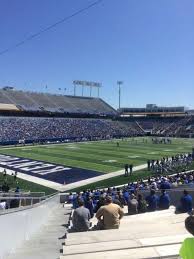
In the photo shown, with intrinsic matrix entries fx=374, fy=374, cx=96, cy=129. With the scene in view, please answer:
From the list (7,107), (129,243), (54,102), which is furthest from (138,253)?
(54,102)

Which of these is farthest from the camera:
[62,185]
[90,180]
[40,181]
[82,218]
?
[90,180]

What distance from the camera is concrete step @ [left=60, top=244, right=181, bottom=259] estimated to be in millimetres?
4093

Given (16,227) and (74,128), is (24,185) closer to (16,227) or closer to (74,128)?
(16,227)

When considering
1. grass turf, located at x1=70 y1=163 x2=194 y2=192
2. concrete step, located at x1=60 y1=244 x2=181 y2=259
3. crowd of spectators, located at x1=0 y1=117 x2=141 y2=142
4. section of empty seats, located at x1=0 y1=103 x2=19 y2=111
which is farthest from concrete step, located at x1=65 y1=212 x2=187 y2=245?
section of empty seats, located at x1=0 y1=103 x2=19 y2=111

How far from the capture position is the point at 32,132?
6681 centimetres

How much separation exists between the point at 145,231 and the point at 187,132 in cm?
8294

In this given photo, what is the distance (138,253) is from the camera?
427cm

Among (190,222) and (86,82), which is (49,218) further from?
(86,82)

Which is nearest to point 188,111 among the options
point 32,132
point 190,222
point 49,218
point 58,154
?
point 32,132

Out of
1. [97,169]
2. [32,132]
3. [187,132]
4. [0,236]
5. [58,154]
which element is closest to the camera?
[0,236]

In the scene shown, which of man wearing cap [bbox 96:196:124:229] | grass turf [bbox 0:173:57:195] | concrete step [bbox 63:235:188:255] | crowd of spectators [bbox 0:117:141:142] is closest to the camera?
concrete step [bbox 63:235:188:255]

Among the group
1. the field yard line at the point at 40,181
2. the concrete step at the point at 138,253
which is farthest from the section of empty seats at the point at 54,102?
the concrete step at the point at 138,253

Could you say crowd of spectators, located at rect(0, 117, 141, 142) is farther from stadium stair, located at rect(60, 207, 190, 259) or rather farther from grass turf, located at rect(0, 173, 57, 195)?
stadium stair, located at rect(60, 207, 190, 259)

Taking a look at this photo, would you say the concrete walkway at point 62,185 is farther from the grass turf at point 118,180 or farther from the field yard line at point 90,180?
the grass turf at point 118,180
